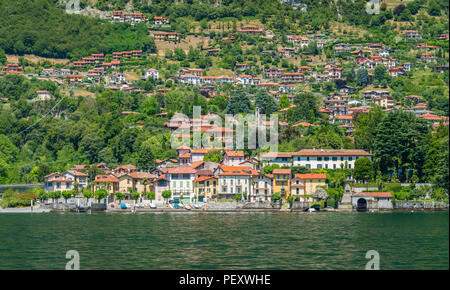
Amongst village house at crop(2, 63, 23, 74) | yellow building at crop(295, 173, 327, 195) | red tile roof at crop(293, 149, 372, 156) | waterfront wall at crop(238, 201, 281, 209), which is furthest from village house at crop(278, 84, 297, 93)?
waterfront wall at crop(238, 201, 281, 209)

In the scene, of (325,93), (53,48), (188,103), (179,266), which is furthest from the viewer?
(53,48)

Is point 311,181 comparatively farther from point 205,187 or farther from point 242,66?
point 242,66

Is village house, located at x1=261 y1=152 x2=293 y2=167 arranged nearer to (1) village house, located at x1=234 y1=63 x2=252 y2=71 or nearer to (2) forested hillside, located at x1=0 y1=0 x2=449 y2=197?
(2) forested hillside, located at x1=0 y1=0 x2=449 y2=197

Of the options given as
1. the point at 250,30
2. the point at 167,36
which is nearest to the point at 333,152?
the point at 250,30

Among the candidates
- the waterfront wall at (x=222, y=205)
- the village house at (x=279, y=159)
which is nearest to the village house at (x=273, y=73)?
the village house at (x=279, y=159)

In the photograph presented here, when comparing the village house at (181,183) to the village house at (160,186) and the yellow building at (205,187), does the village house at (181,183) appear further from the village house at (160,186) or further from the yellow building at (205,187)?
the yellow building at (205,187)
